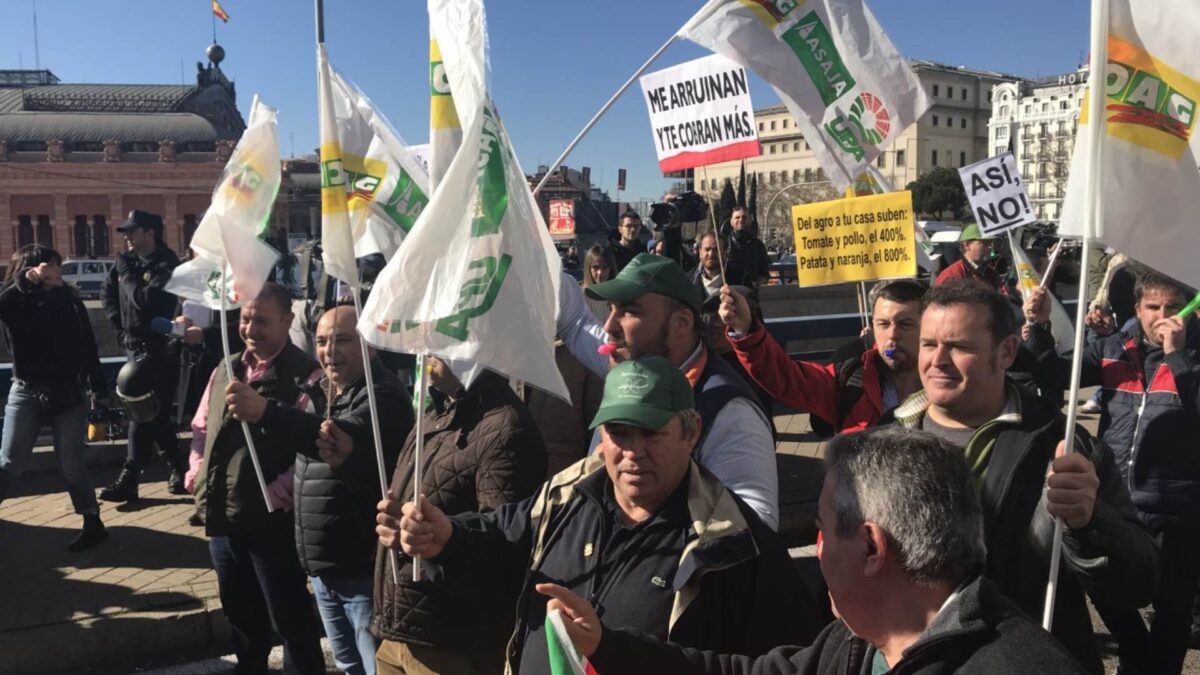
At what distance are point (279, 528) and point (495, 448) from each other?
127cm

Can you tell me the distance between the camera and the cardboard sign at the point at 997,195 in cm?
696

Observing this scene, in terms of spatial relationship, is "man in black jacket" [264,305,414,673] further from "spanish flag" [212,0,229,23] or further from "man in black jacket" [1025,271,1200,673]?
"spanish flag" [212,0,229,23]

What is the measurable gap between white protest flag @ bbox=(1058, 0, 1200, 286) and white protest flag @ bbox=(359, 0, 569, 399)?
1406mm

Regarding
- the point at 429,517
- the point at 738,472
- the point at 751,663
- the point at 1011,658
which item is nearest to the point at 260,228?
the point at 429,517

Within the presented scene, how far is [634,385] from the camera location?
238 centimetres

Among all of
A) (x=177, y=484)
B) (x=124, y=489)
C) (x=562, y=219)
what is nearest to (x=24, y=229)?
(x=562, y=219)

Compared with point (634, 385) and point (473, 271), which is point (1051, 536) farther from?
point (473, 271)

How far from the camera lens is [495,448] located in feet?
10.3

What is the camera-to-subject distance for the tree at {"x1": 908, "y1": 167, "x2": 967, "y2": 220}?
72.2 meters

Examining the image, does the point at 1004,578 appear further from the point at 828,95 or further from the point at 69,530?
the point at 69,530

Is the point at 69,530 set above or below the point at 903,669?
below

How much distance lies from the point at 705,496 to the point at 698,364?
68cm

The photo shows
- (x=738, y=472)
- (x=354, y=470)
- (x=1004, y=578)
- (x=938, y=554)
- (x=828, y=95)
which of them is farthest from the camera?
(x=828, y=95)

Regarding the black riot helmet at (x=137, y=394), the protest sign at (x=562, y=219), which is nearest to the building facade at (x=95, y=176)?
the protest sign at (x=562, y=219)
